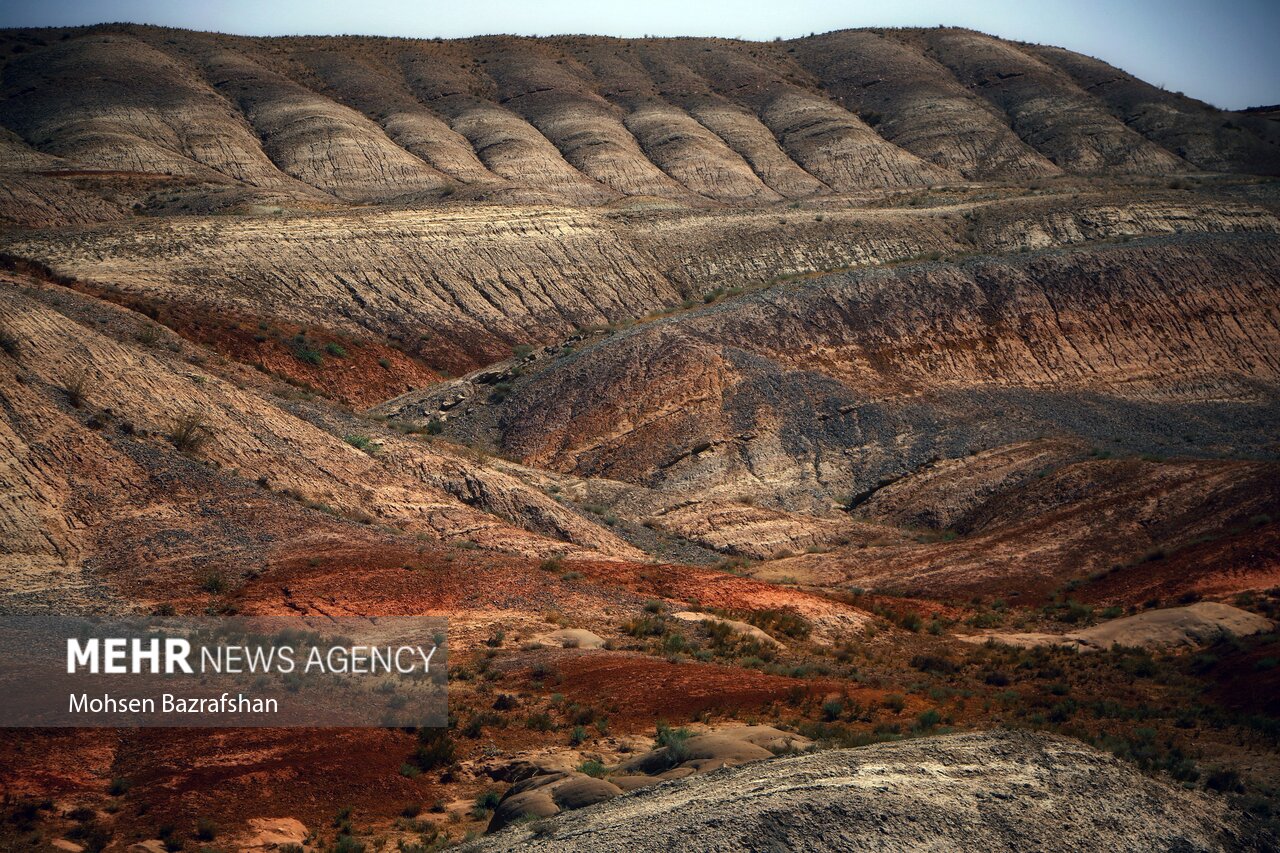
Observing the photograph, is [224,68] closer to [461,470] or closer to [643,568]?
[461,470]

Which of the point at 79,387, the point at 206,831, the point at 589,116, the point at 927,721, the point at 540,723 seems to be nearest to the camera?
the point at 206,831

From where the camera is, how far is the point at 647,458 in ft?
122

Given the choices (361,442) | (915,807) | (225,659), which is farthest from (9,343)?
(915,807)

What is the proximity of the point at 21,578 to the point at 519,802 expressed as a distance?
1299 centimetres

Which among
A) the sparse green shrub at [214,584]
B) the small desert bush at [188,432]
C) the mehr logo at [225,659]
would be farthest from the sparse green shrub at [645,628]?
the small desert bush at [188,432]

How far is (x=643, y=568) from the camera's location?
26.1 m

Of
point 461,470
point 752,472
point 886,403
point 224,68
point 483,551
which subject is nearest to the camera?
point 483,551

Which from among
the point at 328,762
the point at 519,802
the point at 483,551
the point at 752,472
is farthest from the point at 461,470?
the point at 519,802

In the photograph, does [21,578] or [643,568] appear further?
[643,568]

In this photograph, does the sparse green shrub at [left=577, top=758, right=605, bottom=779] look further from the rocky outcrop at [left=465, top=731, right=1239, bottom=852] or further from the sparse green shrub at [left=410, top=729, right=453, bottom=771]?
the rocky outcrop at [left=465, top=731, right=1239, bottom=852]

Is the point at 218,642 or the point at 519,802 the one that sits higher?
the point at 218,642

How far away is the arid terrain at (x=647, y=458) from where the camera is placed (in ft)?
43.7

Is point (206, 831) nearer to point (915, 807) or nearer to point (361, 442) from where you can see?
point (915, 807)

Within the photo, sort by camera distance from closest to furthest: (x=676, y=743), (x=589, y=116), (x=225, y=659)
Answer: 1. (x=676, y=743)
2. (x=225, y=659)
3. (x=589, y=116)
